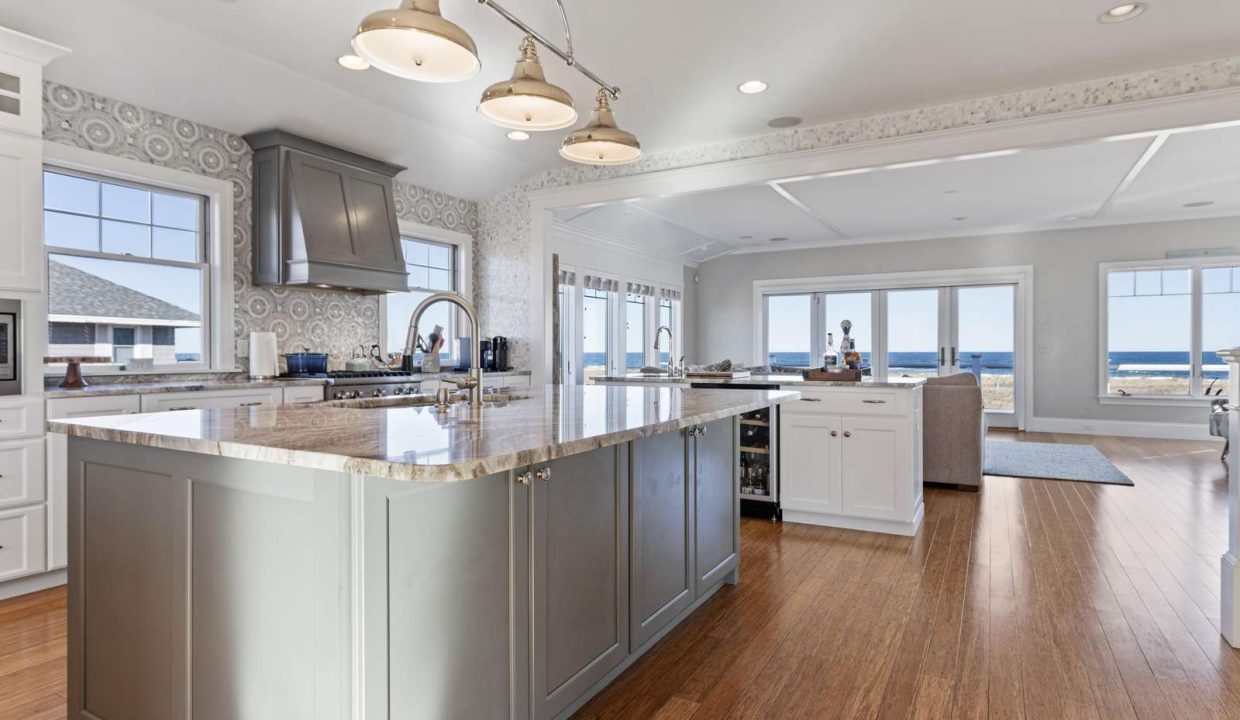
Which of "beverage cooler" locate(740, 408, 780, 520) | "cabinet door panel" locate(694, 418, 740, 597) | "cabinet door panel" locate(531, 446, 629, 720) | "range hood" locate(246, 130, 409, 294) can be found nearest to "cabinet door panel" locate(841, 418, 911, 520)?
"beverage cooler" locate(740, 408, 780, 520)

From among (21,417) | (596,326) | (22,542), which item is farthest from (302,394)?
(596,326)

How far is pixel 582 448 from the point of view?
4.85 ft

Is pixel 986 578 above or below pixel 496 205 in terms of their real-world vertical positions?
below

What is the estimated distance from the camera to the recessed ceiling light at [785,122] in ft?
14.9

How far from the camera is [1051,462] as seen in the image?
6.29m

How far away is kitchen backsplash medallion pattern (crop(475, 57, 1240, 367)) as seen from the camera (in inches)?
147

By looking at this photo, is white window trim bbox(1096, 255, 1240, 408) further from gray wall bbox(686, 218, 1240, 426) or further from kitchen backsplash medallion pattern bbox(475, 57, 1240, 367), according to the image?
kitchen backsplash medallion pattern bbox(475, 57, 1240, 367)

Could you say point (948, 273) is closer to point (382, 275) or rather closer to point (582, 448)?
point (382, 275)

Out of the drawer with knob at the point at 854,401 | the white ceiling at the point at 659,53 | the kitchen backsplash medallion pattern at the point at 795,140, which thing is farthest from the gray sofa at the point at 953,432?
the white ceiling at the point at 659,53

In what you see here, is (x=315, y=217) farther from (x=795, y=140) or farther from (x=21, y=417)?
(x=795, y=140)

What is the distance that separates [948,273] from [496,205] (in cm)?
617

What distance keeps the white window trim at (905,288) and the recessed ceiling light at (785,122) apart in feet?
17.5

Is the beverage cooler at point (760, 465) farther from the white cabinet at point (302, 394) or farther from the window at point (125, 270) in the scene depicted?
the window at point (125, 270)

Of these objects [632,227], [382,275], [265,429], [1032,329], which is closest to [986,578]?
[265,429]
